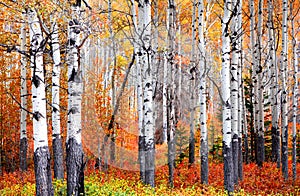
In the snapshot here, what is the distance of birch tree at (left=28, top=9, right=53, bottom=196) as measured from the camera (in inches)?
256

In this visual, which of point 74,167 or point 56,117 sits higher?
point 56,117

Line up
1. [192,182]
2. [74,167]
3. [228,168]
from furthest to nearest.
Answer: [192,182], [228,168], [74,167]

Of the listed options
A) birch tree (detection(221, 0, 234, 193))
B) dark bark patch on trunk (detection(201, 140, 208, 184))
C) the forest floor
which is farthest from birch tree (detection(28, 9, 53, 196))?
dark bark patch on trunk (detection(201, 140, 208, 184))

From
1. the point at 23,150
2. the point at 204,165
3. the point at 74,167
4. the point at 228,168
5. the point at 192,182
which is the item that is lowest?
the point at 192,182

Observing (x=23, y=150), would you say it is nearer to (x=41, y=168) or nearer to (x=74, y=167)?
(x=74, y=167)

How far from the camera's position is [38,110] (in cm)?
646

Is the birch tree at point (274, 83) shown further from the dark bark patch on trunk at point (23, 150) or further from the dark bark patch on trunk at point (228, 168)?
the dark bark patch on trunk at point (23, 150)

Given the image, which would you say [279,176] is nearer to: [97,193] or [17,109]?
[97,193]

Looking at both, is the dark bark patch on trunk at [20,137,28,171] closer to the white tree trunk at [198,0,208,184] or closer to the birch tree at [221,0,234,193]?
the white tree trunk at [198,0,208,184]

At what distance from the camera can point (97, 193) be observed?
797cm

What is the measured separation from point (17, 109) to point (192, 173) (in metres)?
8.73

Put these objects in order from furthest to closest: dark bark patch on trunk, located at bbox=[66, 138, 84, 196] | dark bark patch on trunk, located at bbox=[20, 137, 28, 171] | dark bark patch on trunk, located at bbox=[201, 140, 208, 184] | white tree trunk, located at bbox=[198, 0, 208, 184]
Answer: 1. dark bark patch on trunk, located at bbox=[20, 137, 28, 171]
2. dark bark patch on trunk, located at bbox=[201, 140, 208, 184]
3. white tree trunk, located at bbox=[198, 0, 208, 184]
4. dark bark patch on trunk, located at bbox=[66, 138, 84, 196]

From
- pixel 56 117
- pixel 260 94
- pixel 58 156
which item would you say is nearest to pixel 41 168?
pixel 56 117

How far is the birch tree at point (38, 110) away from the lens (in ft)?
21.3
